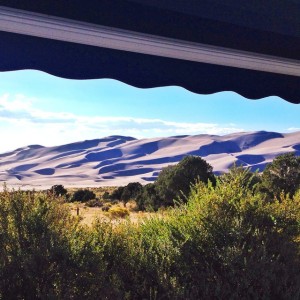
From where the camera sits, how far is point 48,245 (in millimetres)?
2215

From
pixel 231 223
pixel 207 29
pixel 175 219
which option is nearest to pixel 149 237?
pixel 175 219

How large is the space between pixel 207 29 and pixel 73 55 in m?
0.89

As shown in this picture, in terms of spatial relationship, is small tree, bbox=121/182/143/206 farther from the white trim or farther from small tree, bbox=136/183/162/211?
the white trim

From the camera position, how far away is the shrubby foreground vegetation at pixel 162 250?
2.20m

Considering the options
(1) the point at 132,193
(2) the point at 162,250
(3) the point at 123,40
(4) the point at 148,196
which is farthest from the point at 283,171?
(2) the point at 162,250

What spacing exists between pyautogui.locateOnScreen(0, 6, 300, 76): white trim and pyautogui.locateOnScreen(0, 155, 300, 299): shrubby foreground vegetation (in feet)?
3.29

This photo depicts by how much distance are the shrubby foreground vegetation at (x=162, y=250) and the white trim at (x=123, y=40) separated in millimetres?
1003

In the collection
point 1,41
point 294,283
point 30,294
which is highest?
point 1,41

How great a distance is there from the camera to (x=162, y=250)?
2.52 m

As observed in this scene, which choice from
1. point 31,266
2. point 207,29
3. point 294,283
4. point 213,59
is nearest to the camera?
point 31,266

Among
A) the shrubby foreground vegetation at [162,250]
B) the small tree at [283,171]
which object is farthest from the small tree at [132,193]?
the shrubby foreground vegetation at [162,250]

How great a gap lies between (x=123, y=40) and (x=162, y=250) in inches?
56.3

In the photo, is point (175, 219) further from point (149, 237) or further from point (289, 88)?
point (289, 88)

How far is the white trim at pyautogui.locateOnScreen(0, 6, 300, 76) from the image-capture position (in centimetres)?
272
